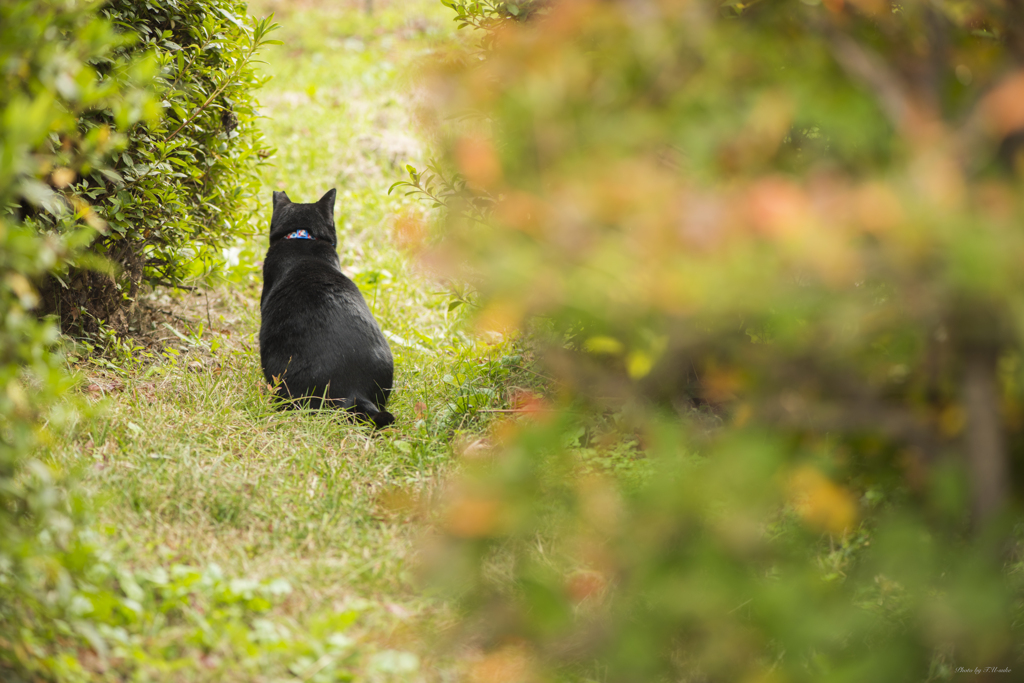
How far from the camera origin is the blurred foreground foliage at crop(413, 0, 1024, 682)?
926 millimetres

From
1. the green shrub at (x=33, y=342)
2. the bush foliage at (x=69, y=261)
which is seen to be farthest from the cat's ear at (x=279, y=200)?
the green shrub at (x=33, y=342)

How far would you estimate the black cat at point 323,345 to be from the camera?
10.7 ft

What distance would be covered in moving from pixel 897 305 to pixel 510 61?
73 centimetres

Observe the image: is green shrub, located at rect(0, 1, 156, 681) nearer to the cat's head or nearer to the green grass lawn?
the green grass lawn

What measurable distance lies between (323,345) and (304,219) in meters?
1.20

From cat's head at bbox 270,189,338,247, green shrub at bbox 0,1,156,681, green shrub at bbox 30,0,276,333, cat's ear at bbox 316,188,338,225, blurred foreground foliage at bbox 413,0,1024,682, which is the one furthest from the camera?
cat's ear at bbox 316,188,338,225

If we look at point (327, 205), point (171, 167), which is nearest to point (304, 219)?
point (327, 205)

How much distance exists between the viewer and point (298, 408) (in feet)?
10.5

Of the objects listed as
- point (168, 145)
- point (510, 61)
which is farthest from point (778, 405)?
point (168, 145)

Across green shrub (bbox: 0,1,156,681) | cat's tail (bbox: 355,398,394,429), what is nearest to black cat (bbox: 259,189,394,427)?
cat's tail (bbox: 355,398,394,429)

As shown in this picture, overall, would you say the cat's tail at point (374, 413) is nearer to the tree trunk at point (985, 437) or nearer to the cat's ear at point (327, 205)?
the cat's ear at point (327, 205)

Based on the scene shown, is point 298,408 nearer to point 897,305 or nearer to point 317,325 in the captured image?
point 317,325

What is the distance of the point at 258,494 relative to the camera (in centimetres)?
240

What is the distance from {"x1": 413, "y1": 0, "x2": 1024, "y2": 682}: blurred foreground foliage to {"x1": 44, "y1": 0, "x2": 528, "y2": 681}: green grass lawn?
61 centimetres
